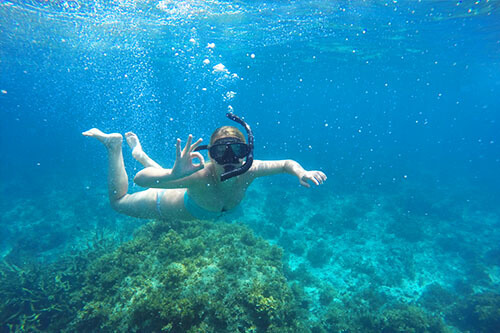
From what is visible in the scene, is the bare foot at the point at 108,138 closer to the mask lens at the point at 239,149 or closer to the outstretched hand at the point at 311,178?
the mask lens at the point at 239,149

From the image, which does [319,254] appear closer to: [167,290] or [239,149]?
[167,290]

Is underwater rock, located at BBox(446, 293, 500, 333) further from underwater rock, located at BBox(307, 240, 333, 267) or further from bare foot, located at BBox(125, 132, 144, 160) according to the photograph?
bare foot, located at BBox(125, 132, 144, 160)

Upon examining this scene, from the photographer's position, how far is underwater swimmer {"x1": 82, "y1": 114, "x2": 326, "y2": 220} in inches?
101

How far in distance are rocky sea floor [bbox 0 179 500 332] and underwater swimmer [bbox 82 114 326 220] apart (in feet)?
5.55

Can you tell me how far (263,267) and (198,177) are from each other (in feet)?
12.8

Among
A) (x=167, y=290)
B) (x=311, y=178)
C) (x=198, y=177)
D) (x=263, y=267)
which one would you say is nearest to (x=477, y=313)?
(x=263, y=267)

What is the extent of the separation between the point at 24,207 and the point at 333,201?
24.0 meters

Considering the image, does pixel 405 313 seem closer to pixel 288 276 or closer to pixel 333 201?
pixel 288 276

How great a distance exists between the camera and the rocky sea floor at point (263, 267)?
4617 mm

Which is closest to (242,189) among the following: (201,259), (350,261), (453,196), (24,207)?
(201,259)

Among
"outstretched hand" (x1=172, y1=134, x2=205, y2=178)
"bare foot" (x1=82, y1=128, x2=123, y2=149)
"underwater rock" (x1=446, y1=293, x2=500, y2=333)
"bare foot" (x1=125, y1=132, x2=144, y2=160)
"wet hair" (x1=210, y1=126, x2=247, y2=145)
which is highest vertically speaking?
"bare foot" (x1=125, y1=132, x2=144, y2=160)

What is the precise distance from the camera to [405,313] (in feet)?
23.5

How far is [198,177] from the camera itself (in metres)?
3.11

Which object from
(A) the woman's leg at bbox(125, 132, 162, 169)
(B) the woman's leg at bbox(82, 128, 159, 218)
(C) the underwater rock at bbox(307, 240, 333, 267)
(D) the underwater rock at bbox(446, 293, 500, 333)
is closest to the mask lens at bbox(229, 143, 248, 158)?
(B) the woman's leg at bbox(82, 128, 159, 218)
